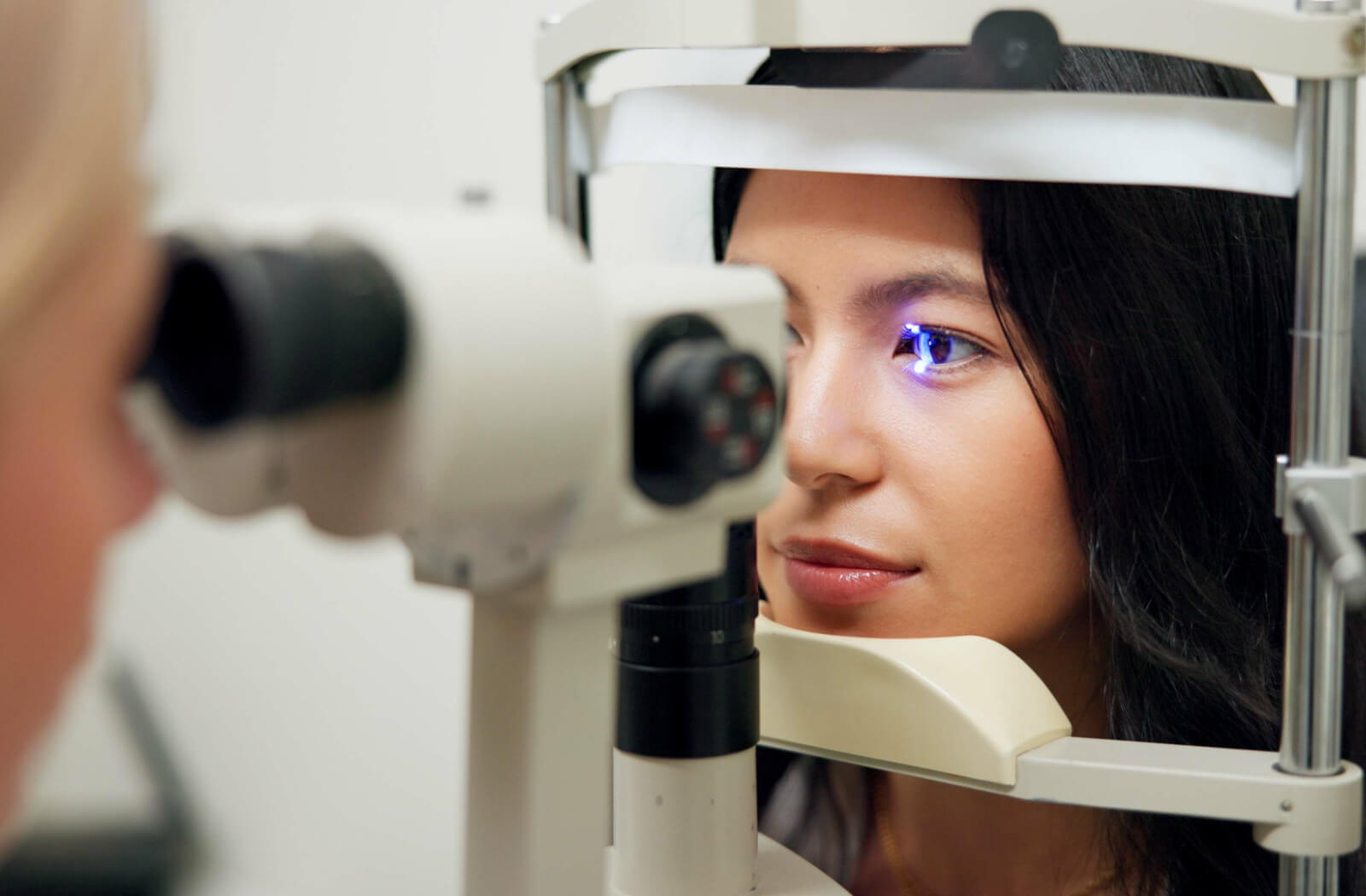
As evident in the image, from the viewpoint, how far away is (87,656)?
350 millimetres

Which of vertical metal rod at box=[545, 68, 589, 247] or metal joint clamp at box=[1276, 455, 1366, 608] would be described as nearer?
metal joint clamp at box=[1276, 455, 1366, 608]

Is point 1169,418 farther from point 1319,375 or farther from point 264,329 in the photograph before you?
point 264,329

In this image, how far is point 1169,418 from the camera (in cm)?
84

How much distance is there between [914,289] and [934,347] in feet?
0.12

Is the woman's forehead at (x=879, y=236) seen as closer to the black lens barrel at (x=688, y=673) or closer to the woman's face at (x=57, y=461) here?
the black lens barrel at (x=688, y=673)

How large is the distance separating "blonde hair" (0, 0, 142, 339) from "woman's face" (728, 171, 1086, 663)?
1.73 feet

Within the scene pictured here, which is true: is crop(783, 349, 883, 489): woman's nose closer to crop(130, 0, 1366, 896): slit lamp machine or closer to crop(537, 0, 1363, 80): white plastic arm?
crop(130, 0, 1366, 896): slit lamp machine

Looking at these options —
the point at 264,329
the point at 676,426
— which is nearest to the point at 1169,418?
the point at 676,426

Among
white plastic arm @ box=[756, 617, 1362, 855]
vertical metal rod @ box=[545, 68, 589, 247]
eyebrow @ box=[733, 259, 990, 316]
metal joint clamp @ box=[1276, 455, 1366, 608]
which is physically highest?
vertical metal rod @ box=[545, 68, 589, 247]

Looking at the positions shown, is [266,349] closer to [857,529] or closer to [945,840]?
[857,529]

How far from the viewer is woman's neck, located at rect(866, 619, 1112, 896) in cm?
91

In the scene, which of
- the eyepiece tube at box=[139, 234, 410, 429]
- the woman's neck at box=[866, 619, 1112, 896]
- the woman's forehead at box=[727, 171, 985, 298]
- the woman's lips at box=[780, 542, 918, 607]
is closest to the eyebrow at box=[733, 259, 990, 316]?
the woman's forehead at box=[727, 171, 985, 298]

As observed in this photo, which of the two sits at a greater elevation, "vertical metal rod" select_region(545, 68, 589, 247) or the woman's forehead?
"vertical metal rod" select_region(545, 68, 589, 247)

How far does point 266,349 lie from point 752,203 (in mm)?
556
